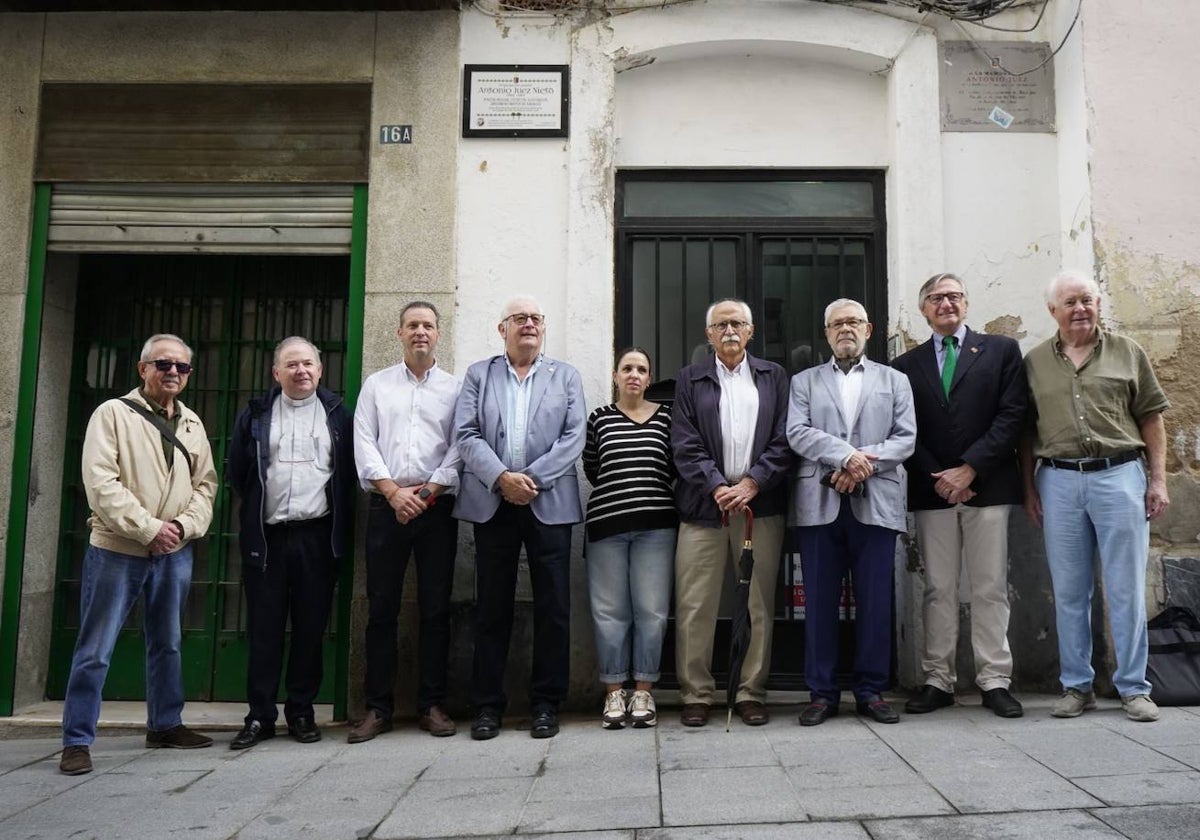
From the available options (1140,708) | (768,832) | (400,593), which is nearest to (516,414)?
(400,593)

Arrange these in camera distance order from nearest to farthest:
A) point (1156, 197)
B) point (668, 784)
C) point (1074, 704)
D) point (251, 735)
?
1. point (668, 784)
2. point (1074, 704)
3. point (251, 735)
4. point (1156, 197)

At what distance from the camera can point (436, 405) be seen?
4.70 metres

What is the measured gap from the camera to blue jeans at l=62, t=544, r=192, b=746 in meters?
4.08

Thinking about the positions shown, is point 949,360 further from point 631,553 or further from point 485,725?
point 485,725

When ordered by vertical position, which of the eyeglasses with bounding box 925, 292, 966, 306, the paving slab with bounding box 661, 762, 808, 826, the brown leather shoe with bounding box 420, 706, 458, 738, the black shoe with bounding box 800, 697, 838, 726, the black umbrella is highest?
the eyeglasses with bounding box 925, 292, 966, 306

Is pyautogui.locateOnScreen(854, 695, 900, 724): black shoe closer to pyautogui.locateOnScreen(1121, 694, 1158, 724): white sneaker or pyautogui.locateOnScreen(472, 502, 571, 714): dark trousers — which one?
pyautogui.locateOnScreen(1121, 694, 1158, 724): white sneaker

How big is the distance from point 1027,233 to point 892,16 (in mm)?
1506

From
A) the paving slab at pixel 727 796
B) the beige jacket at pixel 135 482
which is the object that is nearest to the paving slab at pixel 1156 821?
the paving slab at pixel 727 796

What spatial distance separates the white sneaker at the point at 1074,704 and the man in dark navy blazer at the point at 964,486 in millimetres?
234

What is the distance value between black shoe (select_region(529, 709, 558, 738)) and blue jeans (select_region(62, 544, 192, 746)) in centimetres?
170

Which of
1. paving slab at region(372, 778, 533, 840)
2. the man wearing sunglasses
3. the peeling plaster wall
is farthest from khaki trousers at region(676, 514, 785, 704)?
the man wearing sunglasses

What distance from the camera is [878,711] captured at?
4266mm

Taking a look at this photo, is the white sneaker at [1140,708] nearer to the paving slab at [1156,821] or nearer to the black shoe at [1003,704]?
the black shoe at [1003,704]

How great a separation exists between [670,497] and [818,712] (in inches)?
48.2
